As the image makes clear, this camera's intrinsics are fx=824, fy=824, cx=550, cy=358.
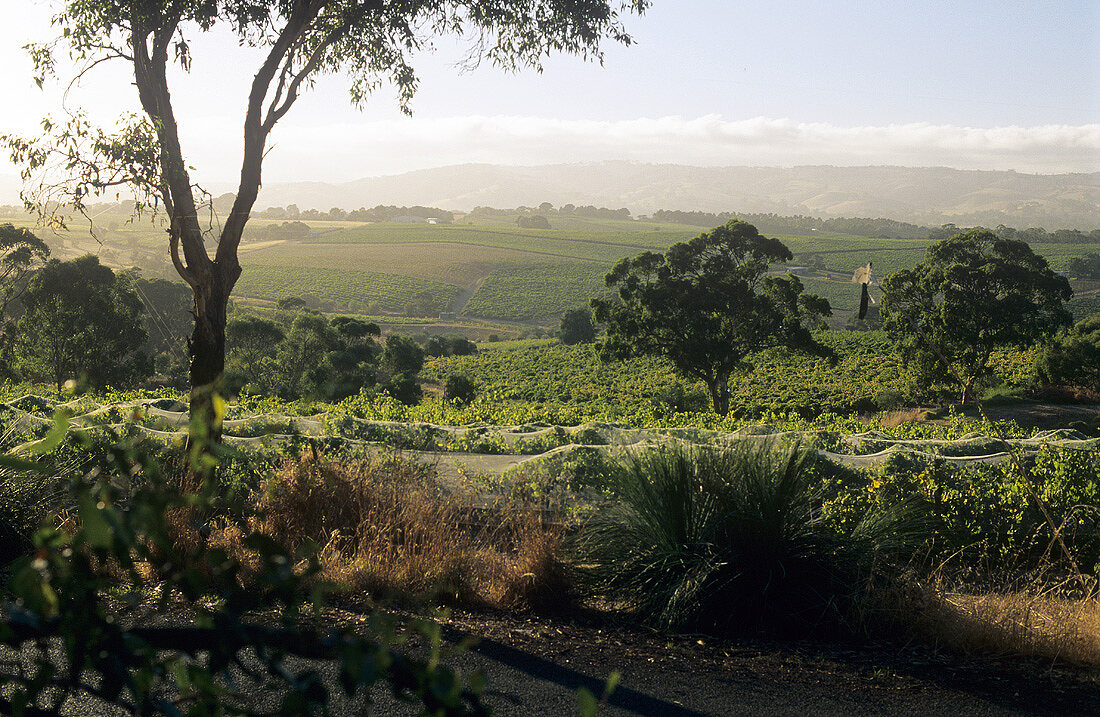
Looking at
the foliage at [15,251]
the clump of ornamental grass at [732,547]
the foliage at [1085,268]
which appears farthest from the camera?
the foliage at [1085,268]

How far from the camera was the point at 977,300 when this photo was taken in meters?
35.1

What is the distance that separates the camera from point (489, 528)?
19.3 feet

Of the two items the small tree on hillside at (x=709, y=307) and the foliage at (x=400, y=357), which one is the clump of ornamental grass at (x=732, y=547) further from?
the foliage at (x=400, y=357)

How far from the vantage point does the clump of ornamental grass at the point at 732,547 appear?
452cm

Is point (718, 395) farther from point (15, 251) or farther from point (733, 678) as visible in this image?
point (733, 678)

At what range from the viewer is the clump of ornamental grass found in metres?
4.52

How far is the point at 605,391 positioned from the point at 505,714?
46.6m

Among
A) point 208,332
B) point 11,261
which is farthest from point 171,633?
point 11,261

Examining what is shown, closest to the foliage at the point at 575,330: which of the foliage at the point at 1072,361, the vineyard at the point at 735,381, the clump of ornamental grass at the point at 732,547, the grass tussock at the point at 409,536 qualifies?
the vineyard at the point at 735,381

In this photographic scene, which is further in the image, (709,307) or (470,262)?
(470,262)

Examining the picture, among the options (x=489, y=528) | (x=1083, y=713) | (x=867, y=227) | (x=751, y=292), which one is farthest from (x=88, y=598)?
(x=867, y=227)

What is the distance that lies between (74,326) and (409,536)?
37723 mm

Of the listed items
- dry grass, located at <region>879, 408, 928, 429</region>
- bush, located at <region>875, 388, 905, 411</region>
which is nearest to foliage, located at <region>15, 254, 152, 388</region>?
dry grass, located at <region>879, 408, 928, 429</region>

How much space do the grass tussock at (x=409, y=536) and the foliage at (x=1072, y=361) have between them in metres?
41.1
